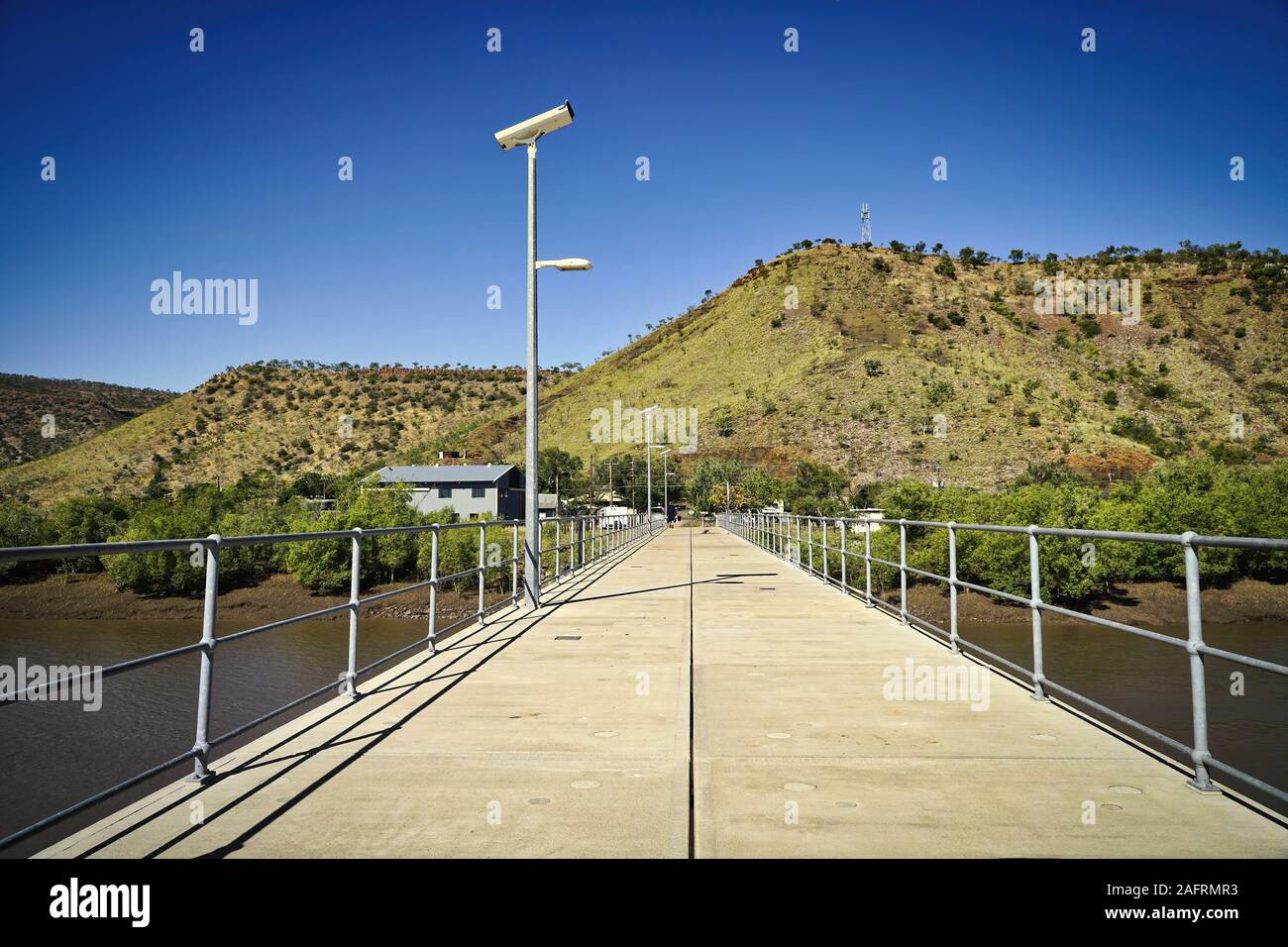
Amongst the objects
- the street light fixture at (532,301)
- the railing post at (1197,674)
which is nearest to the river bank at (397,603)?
the street light fixture at (532,301)

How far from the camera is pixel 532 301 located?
39.9 feet

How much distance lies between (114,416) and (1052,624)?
13179cm

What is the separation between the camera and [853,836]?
3.47 m

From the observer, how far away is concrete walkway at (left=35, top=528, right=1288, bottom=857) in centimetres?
343

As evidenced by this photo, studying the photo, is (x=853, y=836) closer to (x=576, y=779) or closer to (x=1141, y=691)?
(x=576, y=779)

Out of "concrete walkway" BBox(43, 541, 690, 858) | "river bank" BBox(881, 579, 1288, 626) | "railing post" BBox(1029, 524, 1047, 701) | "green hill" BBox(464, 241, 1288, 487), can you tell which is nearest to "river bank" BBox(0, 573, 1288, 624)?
"river bank" BBox(881, 579, 1288, 626)

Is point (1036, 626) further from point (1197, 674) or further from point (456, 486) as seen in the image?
point (456, 486)

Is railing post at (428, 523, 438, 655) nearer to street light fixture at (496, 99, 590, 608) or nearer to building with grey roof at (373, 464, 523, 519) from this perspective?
street light fixture at (496, 99, 590, 608)

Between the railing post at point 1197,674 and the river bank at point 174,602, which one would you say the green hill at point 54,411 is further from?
the railing post at point 1197,674

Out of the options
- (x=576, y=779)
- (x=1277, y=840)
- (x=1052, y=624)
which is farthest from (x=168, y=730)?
(x=1052, y=624)

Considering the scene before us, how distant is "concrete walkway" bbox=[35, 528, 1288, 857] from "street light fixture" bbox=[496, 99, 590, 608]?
4.04 metres

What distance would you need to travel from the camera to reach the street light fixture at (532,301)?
1141cm

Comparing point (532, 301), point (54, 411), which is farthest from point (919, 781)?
point (54, 411)
